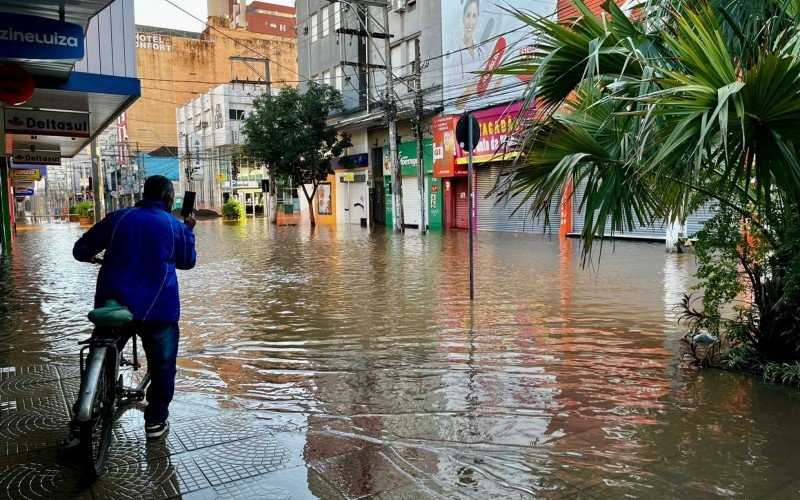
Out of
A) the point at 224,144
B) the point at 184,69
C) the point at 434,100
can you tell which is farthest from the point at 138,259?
the point at 184,69

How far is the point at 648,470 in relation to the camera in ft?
12.0

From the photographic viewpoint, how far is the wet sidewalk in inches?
137

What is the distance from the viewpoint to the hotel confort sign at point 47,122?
12.7 metres

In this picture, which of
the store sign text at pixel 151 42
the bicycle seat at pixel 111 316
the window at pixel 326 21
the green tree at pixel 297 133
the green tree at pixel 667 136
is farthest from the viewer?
the store sign text at pixel 151 42

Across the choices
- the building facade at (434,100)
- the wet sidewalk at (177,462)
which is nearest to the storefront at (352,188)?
the building facade at (434,100)

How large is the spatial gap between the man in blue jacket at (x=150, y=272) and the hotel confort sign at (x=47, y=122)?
32.0 ft

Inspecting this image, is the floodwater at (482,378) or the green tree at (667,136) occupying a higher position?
the green tree at (667,136)

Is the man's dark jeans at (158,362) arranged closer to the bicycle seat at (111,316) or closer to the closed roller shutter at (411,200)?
the bicycle seat at (111,316)

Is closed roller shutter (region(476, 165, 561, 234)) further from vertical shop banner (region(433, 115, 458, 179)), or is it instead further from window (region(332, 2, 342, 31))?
window (region(332, 2, 342, 31))

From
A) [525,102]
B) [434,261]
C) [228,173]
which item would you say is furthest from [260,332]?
[228,173]

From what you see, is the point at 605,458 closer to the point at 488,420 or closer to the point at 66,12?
the point at 488,420

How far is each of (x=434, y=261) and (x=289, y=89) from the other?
2284 cm

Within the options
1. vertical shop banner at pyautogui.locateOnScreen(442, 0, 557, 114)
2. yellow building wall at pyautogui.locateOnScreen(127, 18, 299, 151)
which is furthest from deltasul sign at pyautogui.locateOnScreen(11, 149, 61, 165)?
yellow building wall at pyautogui.locateOnScreen(127, 18, 299, 151)

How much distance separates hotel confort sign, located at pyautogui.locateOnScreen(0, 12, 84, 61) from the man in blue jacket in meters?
2.91
